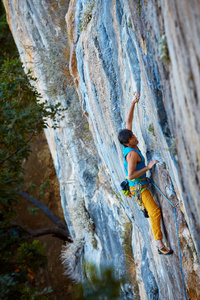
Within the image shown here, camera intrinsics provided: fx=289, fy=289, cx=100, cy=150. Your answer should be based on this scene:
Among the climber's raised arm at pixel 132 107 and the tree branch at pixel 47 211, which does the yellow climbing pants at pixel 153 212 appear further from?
the tree branch at pixel 47 211

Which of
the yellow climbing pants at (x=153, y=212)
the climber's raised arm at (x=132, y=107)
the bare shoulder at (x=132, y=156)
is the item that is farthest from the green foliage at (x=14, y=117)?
the yellow climbing pants at (x=153, y=212)

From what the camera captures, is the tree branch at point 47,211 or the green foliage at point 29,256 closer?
the green foliage at point 29,256

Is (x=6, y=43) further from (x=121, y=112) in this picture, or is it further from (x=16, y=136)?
(x=121, y=112)

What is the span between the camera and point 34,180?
50.8 ft

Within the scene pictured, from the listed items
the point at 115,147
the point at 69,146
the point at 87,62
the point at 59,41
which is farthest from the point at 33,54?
the point at 115,147

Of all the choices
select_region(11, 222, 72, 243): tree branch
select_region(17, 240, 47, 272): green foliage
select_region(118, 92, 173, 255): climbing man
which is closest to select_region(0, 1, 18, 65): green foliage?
select_region(11, 222, 72, 243): tree branch

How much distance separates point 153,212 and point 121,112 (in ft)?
5.45

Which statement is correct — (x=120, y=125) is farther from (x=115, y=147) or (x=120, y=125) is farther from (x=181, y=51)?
(x=181, y=51)

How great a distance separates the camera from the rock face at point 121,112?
87.6 inches

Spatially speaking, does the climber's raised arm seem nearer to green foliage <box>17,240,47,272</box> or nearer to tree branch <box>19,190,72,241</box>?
green foliage <box>17,240,47,272</box>

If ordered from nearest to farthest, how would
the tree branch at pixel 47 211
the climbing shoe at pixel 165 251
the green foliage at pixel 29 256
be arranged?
the climbing shoe at pixel 165 251, the green foliage at pixel 29 256, the tree branch at pixel 47 211

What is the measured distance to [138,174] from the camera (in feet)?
12.7

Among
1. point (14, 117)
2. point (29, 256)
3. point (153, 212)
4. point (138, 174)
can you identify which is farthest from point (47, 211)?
point (138, 174)

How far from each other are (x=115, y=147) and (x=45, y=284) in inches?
434
